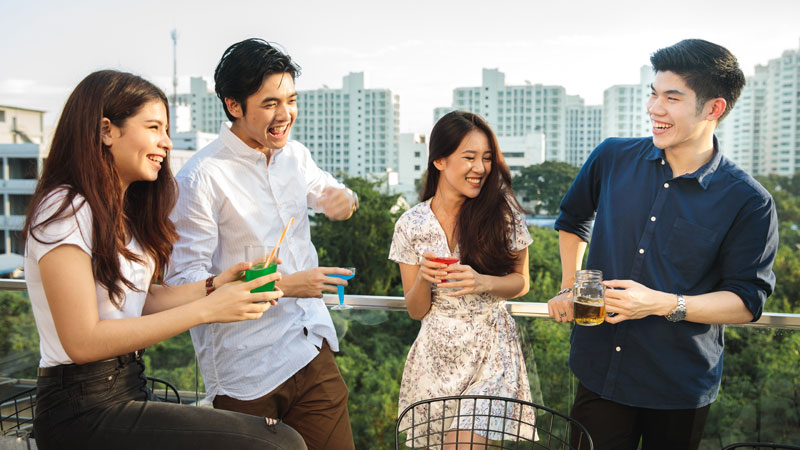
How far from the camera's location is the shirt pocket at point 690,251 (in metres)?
2.08

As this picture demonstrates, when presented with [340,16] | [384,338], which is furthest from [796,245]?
[340,16]

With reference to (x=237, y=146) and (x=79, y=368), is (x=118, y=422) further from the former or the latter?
(x=237, y=146)

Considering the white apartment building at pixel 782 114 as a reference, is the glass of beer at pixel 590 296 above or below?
below

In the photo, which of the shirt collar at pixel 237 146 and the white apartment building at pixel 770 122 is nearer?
the shirt collar at pixel 237 146

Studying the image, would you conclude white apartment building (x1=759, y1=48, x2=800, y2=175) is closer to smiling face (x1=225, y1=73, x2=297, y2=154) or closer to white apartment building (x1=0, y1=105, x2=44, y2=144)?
smiling face (x1=225, y1=73, x2=297, y2=154)

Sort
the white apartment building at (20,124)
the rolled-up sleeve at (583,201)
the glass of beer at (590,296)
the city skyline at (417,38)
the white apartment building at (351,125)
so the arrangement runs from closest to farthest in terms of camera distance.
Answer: the glass of beer at (590,296), the rolled-up sleeve at (583,201), the city skyline at (417,38), the white apartment building at (20,124), the white apartment building at (351,125)

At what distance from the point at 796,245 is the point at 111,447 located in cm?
3914

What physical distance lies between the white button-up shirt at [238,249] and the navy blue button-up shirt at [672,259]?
1.10 metres

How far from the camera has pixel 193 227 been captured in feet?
7.13

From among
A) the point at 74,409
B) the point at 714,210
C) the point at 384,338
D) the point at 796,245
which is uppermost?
the point at 714,210

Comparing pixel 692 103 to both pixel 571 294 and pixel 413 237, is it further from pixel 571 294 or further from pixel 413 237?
pixel 413 237

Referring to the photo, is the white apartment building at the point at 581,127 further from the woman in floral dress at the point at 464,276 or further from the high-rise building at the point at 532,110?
the woman in floral dress at the point at 464,276

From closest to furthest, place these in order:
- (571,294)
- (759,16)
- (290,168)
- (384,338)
A: (571,294), (290,168), (384,338), (759,16)

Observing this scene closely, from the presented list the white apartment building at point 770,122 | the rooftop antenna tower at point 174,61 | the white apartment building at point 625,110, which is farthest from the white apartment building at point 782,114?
the rooftop antenna tower at point 174,61
